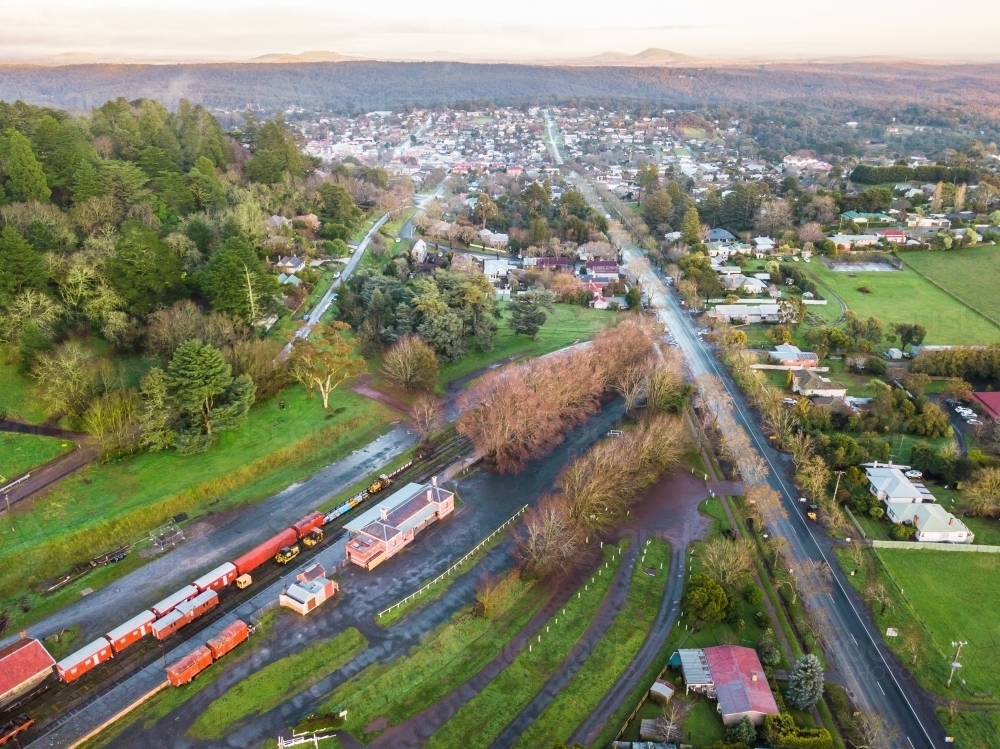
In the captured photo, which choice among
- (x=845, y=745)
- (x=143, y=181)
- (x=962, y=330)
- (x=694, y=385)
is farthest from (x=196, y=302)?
(x=962, y=330)

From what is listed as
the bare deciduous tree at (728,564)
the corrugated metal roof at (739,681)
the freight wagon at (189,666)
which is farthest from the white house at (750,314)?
the freight wagon at (189,666)

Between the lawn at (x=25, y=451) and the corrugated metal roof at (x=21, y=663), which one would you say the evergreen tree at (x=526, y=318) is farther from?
the corrugated metal roof at (x=21, y=663)

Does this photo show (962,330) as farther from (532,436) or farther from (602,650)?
(602,650)

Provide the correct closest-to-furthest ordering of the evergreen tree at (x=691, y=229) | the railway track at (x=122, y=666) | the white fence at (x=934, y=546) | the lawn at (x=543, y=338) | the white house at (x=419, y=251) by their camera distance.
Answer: the railway track at (x=122, y=666) < the white fence at (x=934, y=546) < the lawn at (x=543, y=338) < the white house at (x=419, y=251) < the evergreen tree at (x=691, y=229)

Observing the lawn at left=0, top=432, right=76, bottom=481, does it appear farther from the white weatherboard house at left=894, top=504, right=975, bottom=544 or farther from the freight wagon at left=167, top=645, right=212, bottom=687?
the white weatherboard house at left=894, top=504, right=975, bottom=544

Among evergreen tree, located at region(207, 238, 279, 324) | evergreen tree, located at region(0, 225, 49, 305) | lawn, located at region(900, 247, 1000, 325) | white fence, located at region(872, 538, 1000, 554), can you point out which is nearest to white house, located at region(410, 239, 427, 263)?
evergreen tree, located at region(207, 238, 279, 324)

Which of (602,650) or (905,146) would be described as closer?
(602,650)

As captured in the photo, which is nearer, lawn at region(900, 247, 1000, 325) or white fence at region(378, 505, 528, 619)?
white fence at region(378, 505, 528, 619)
